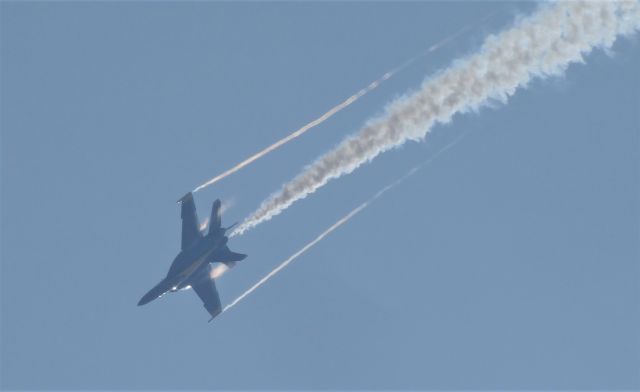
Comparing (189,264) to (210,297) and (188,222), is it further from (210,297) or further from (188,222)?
(210,297)

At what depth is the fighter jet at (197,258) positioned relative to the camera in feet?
172

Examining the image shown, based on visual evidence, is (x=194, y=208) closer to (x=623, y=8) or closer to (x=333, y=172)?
(x=333, y=172)

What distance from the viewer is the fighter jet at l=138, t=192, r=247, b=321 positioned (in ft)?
172

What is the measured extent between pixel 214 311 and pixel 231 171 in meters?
10.6

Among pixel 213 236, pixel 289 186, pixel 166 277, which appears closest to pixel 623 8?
pixel 289 186

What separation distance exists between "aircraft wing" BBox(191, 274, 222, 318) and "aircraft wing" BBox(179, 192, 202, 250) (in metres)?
2.94

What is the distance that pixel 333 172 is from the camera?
45.9 m

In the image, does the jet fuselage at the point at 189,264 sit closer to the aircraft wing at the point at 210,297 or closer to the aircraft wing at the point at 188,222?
the aircraft wing at the point at 188,222

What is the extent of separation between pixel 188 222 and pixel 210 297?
4350 millimetres

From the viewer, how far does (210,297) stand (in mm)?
56625

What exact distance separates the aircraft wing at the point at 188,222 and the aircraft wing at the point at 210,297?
2939mm

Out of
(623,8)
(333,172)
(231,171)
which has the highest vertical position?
(231,171)

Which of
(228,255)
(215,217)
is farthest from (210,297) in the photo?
(215,217)

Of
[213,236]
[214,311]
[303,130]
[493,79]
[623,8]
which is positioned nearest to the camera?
[623,8]
